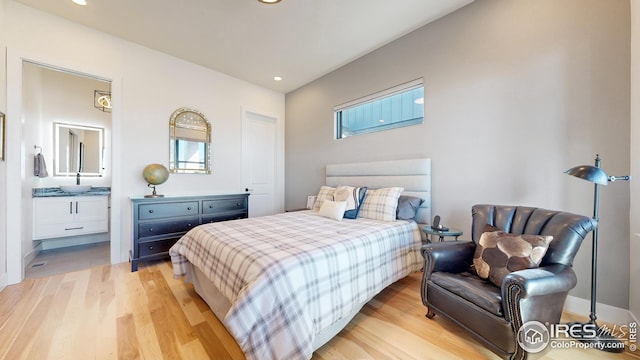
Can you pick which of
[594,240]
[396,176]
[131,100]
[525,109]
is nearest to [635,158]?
[594,240]

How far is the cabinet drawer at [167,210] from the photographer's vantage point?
2881 millimetres

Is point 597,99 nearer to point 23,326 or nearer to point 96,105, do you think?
point 23,326

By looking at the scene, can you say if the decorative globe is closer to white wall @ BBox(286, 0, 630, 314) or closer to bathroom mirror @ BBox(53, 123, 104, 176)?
bathroom mirror @ BBox(53, 123, 104, 176)

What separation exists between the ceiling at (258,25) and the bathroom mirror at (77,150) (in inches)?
79.6

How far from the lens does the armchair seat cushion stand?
1.41 meters

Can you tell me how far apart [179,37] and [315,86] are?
2.15 meters

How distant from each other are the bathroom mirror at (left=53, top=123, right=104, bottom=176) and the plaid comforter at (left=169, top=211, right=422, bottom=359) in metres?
3.29

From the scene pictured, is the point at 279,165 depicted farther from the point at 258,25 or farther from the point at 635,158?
the point at 635,158

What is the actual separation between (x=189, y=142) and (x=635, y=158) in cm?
472

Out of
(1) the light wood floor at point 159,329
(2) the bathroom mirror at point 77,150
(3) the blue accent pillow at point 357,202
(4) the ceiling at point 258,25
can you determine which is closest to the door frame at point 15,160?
(1) the light wood floor at point 159,329

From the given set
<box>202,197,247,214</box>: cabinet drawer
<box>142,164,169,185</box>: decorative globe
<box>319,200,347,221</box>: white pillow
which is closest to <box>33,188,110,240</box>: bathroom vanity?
<box>142,164,169,185</box>: decorative globe

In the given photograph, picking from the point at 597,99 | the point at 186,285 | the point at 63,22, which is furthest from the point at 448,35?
the point at 63,22

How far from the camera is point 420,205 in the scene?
276cm

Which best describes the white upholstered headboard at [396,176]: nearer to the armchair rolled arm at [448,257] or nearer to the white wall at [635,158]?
the armchair rolled arm at [448,257]
